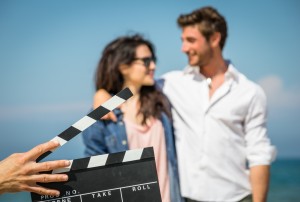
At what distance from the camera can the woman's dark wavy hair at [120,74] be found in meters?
3.33

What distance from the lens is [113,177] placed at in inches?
77.7

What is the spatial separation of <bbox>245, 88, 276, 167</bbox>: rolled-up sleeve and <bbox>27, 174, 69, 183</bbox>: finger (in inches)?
69.1

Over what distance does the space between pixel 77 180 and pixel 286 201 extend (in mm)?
18399

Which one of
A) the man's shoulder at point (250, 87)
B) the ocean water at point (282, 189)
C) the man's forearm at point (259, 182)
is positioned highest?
the man's shoulder at point (250, 87)

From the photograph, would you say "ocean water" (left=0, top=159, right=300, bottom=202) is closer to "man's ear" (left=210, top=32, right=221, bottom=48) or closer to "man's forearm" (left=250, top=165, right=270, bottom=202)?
"man's ear" (left=210, top=32, right=221, bottom=48)

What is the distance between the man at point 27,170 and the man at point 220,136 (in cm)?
140

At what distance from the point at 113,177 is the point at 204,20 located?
2.04 metres

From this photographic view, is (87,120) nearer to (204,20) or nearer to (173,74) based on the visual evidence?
(173,74)

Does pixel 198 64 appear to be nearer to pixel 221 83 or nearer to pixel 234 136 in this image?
pixel 221 83

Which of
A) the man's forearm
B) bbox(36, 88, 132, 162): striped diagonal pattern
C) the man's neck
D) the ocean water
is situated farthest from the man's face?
the ocean water

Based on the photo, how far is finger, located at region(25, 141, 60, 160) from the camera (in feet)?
5.81

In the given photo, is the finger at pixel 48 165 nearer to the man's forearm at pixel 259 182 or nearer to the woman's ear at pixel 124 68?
the woman's ear at pixel 124 68

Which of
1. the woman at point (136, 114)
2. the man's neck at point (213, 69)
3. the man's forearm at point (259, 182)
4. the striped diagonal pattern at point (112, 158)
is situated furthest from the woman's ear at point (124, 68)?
the striped diagonal pattern at point (112, 158)

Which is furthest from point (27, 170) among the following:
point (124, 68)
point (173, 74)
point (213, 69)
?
point (213, 69)
